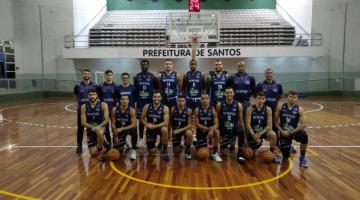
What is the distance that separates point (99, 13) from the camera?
1972cm

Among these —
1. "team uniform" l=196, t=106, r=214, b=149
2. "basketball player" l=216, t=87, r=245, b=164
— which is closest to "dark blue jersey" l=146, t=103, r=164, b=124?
"team uniform" l=196, t=106, r=214, b=149

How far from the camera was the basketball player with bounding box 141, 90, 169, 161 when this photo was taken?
5.85m

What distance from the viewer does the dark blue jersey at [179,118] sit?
5.95 metres

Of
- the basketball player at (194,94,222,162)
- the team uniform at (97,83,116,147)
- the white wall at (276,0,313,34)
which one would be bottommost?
the basketball player at (194,94,222,162)

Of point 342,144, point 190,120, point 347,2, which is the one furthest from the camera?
point 347,2

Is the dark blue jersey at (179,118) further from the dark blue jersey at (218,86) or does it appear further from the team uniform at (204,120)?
the dark blue jersey at (218,86)

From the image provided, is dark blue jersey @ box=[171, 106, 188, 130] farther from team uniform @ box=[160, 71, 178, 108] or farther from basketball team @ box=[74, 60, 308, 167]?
team uniform @ box=[160, 71, 178, 108]

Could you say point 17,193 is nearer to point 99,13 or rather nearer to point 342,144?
point 342,144

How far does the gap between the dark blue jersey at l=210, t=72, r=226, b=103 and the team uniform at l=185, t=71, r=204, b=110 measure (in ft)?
0.80

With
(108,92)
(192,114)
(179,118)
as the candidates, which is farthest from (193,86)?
(108,92)

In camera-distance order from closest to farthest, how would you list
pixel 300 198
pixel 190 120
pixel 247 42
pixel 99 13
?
pixel 300 198 < pixel 190 120 < pixel 247 42 < pixel 99 13

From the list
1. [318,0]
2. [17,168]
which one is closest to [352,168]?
[17,168]

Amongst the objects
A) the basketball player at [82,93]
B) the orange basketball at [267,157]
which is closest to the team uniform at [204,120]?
the orange basketball at [267,157]

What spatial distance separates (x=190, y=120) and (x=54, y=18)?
47.8 ft
